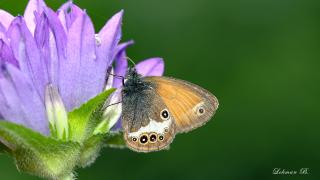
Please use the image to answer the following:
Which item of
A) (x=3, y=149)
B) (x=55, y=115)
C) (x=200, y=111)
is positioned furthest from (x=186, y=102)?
(x=3, y=149)

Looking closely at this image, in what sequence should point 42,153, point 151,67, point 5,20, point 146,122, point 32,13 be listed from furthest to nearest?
point 151,67 → point 146,122 → point 32,13 → point 5,20 → point 42,153

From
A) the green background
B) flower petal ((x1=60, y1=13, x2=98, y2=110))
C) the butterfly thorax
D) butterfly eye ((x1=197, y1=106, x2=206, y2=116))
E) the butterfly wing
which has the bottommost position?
the green background

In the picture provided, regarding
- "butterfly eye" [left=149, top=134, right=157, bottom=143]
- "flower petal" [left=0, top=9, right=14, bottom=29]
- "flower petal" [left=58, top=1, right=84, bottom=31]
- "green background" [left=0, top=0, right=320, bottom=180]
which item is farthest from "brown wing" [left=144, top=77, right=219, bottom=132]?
"green background" [left=0, top=0, right=320, bottom=180]

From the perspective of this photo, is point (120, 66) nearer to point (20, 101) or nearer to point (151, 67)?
point (151, 67)

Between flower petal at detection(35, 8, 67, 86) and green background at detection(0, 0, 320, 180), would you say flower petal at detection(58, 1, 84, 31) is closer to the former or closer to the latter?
flower petal at detection(35, 8, 67, 86)

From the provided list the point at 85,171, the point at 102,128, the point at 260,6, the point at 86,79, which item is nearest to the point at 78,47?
the point at 86,79

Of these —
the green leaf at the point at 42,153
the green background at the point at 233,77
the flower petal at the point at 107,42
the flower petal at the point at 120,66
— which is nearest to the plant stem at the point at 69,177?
the green leaf at the point at 42,153
